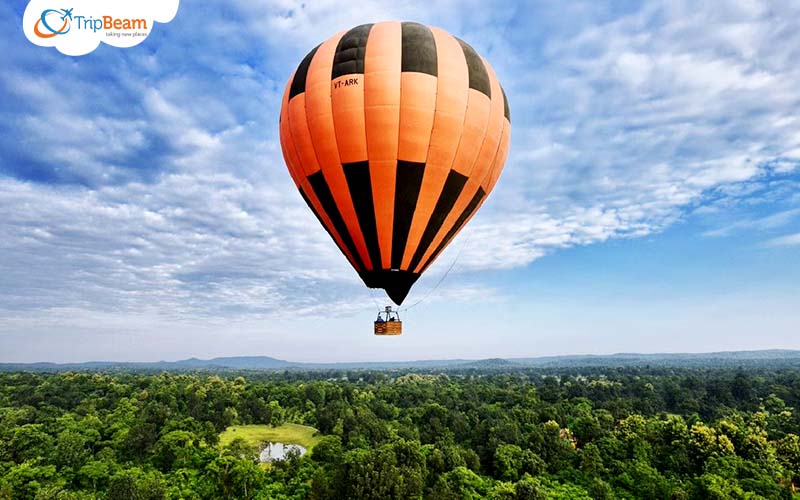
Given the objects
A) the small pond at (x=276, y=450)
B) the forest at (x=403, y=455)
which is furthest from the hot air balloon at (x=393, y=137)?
the small pond at (x=276, y=450)

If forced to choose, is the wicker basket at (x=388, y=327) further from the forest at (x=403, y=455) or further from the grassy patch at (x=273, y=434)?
the grassy patch at (x=273, y=434)

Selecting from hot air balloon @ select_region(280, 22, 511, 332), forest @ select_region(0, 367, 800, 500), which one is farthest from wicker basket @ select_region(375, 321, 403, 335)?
forest @ select_region(0, 367, 800, 500)

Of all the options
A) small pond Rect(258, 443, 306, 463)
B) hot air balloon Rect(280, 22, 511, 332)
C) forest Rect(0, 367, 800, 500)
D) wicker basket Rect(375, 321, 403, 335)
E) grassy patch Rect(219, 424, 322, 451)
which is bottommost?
small pond Rect(258, 443, 306, 463)

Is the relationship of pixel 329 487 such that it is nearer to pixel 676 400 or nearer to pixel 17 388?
pixel 676 400

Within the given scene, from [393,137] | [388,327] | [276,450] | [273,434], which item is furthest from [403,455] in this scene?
[273,434]

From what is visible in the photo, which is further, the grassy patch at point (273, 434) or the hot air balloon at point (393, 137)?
the grassy patch at point (273, 434)

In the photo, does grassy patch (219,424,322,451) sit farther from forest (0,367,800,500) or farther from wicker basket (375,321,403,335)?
wicker basket (375,321,403,335)

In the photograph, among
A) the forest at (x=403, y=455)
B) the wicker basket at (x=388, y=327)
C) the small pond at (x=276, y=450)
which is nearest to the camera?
the wicker basket at (x=388, y=327)
